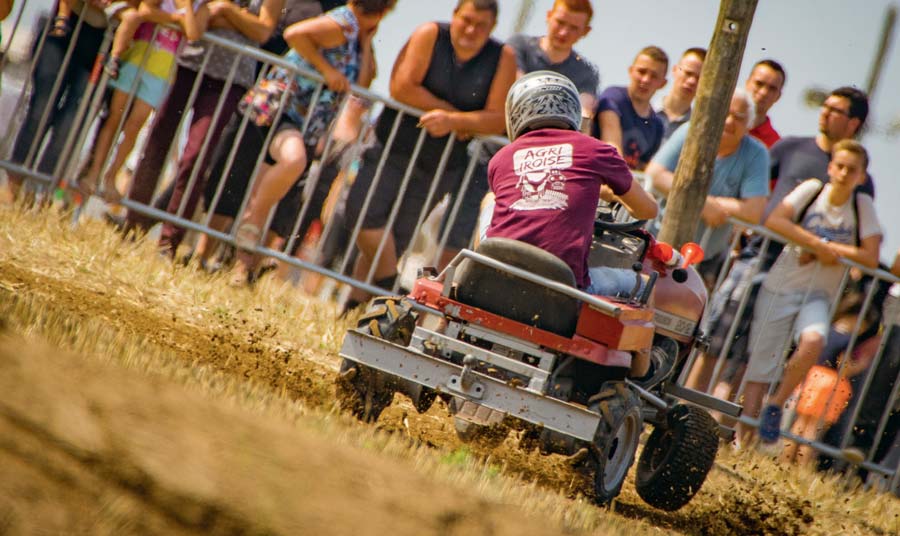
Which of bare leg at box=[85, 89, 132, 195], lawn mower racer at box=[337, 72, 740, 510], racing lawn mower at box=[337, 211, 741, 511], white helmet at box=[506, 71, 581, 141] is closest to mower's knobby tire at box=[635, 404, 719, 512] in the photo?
lawn mower racer at box=[337, 72, 740, 510]

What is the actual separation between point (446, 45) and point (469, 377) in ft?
12.6

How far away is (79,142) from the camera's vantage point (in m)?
8.73

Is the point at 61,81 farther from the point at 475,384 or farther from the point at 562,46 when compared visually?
→ the point at 475,384

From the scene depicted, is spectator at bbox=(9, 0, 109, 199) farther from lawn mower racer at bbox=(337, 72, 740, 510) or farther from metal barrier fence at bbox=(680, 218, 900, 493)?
metal barrier fence at bbox=(680, 218, 900, 493)

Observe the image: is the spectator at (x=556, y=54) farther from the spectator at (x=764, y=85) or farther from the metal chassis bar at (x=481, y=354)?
the metal chassis bar at (x=481, y=354)

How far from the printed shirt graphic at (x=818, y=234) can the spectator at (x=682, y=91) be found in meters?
1.13

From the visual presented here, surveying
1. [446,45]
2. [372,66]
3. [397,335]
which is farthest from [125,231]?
[397,335]

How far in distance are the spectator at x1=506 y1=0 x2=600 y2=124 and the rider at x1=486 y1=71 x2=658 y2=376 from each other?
113 inches

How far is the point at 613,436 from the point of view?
17.0 feet

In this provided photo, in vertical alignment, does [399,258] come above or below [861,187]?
below

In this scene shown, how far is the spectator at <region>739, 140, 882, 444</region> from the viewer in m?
8.57

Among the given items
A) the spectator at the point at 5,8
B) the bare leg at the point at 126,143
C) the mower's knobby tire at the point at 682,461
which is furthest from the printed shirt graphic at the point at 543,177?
the spectator at the point at 5,8

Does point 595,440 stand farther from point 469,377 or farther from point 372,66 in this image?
point 372,66

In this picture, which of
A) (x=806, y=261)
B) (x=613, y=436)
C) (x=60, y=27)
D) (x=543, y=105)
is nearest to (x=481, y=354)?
(x=613, y=436)
